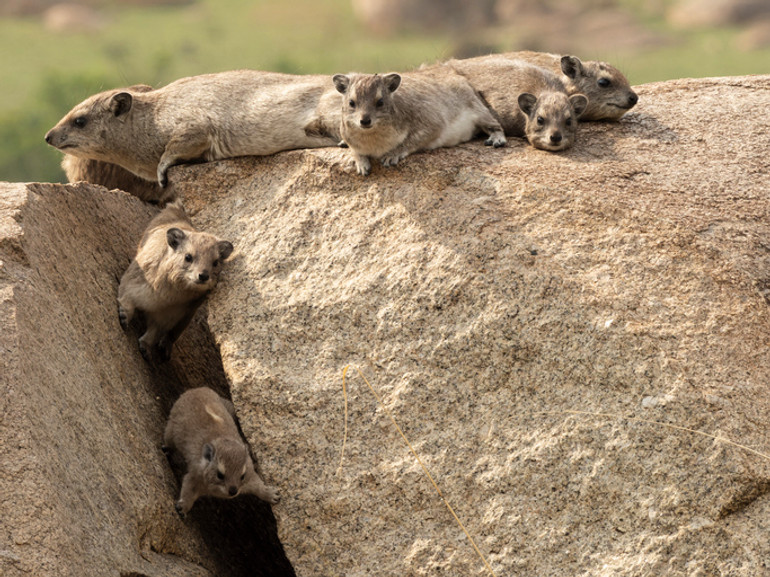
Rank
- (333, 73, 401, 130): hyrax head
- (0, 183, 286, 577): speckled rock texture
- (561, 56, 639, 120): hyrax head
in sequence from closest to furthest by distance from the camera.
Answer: (0, 183, 286, 577): speckled rock texture
(333, 73, 401, 130): hyrax head
(561, 56, 639, 120): hyrax head

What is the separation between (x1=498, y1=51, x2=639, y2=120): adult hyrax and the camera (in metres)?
7.74

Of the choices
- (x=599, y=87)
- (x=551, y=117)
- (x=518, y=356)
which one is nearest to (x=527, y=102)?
(x=551, y=117)

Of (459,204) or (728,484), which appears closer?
(728,484)

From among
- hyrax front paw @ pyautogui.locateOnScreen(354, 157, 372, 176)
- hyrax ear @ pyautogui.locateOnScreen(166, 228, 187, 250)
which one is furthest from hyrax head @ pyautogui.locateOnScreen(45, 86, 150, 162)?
hyrax front paw @ pyautogui.locateOnScreen(354, 157, 372, 176)

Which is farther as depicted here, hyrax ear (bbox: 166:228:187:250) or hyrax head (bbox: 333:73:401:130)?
hyrax ear (bbox: 166:228:187:250)

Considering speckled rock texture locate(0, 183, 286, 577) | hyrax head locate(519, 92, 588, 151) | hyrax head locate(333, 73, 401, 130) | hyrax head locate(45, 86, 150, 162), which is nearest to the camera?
speckled rock texture locate(0, 183, 286, 577)

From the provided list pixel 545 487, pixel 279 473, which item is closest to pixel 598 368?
pixel 545 487

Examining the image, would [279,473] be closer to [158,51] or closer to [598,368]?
[598,368]

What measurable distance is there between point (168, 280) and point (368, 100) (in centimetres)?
217

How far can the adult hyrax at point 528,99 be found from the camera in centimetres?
731

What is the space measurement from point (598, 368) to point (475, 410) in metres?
0.86

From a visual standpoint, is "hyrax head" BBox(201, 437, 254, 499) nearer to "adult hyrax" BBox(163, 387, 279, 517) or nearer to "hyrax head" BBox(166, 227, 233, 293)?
"adult hyrax" BBox(163, 387, 279, 517)

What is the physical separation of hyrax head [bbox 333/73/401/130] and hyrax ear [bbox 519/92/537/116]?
1147mm

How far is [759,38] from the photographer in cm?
3412
